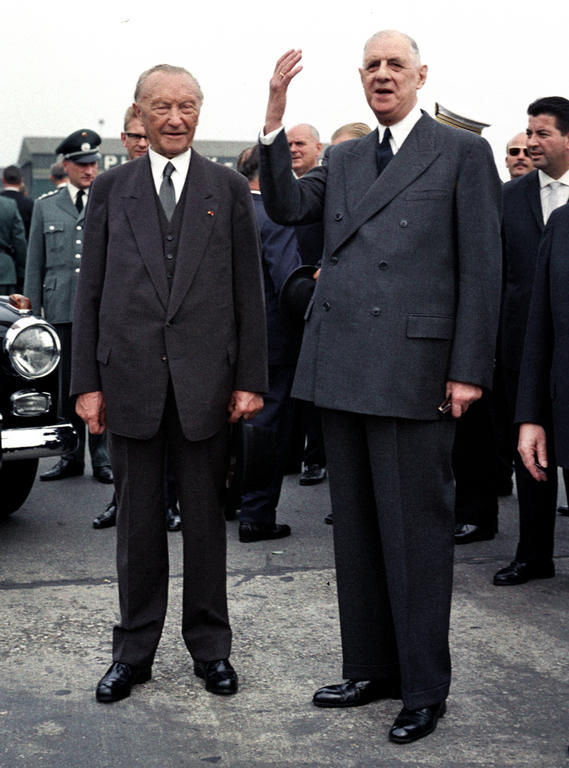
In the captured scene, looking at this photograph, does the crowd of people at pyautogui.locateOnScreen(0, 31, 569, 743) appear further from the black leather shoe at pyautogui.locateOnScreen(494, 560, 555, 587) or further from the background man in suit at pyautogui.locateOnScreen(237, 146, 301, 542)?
the background man in suit at pyautogui.locateOnScreen(237, 146, 301, 542)

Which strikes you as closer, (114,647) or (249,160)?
(114,647)

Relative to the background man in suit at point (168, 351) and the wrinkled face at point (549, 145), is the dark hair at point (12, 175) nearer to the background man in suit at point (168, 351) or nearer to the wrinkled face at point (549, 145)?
the wrinkled face at point (549, 145)

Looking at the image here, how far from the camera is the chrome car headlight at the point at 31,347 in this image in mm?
5246

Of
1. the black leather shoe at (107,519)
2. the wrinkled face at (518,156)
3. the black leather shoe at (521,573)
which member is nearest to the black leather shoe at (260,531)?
the black leather shoe at (107,519)

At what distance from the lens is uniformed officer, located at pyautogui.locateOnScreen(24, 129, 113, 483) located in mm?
6703

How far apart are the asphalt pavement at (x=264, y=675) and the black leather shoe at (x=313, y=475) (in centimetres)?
152

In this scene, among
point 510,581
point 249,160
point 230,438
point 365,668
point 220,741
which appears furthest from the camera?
point 249,160

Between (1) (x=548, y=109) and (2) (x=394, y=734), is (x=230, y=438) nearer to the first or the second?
(2) (x=394, y=734)

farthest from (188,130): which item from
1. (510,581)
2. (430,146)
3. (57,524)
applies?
(57,524)

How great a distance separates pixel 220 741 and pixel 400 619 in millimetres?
612

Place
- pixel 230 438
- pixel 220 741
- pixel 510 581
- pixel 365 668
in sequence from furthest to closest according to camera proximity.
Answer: pixel 510 581
pixel 230 438
pixel 365 668
pixel 220 741

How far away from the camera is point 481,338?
317cm

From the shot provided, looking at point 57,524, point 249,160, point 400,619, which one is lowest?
point 57,524

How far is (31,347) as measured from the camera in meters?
5.30
